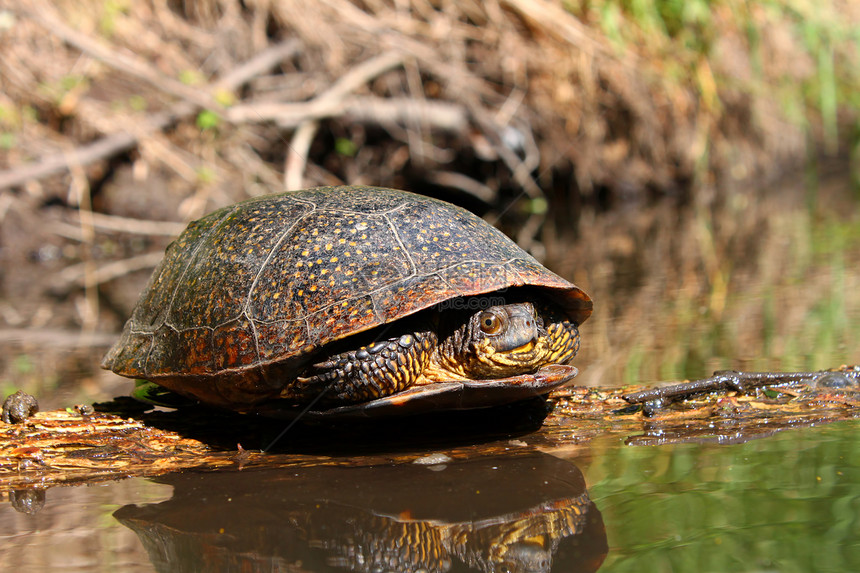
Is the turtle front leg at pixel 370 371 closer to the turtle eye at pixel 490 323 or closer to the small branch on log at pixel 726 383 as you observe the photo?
the turtle eye at pixel 490 323

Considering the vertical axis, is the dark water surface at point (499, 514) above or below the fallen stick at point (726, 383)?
below

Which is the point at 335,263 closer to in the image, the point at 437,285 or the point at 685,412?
the point at 437,285

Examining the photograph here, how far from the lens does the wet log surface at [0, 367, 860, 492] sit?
2.50 metres

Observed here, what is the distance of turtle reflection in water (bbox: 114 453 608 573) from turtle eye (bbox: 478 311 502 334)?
0.40 meters

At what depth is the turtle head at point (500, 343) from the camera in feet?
8.23

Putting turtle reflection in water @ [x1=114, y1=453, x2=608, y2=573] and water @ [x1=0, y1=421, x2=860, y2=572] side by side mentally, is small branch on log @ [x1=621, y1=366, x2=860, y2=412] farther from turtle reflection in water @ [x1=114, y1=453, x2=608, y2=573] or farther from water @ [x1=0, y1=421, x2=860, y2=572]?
turtle reflection in water @ [x1=114, y1=453, x2=608, y2=573]

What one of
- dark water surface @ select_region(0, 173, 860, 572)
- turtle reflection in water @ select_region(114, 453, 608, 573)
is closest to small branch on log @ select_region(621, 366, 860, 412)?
dark water surface @ select_region(0, 173, 860, 572)

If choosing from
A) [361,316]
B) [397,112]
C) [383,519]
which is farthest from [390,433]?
[397,112]

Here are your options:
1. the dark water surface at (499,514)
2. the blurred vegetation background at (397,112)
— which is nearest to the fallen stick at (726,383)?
the dark water surface at (499,514)

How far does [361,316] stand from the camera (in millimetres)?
2480

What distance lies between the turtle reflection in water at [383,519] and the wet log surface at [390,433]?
123mm

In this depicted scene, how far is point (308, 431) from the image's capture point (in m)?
2.77

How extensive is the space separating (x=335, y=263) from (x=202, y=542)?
3.29 feet

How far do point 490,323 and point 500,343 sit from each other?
0.23 ft
